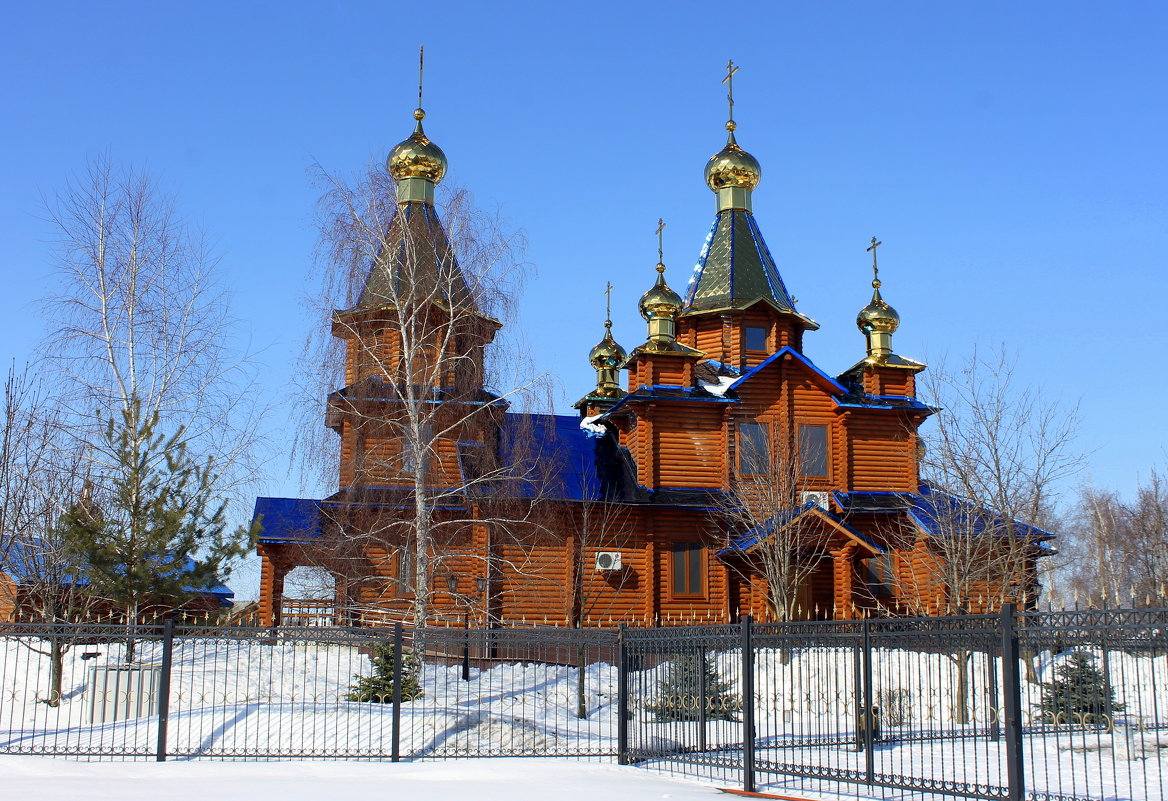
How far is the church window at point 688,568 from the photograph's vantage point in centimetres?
2595

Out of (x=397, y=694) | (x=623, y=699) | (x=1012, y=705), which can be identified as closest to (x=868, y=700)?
(x=1012, y=705)

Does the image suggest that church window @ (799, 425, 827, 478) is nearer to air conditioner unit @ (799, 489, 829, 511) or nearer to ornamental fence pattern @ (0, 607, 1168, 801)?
air conditioner unit @ (799, 489, 829, 511)

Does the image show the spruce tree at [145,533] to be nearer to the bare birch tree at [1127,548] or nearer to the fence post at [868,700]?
the fence post at [868,700]

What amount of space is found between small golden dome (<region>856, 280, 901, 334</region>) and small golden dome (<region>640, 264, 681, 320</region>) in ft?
16.6

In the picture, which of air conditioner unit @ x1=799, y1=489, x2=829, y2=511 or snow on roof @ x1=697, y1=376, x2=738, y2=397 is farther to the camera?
snow on roof @ x1=697, y1=376, x2=738, y2=397

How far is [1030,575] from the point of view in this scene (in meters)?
23.7

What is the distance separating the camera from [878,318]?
2911cm

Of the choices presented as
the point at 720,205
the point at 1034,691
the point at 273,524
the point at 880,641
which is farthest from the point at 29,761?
the point at 720,205

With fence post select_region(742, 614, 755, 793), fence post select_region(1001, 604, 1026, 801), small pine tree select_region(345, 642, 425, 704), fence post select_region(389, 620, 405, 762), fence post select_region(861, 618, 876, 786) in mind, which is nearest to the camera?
fence post select_region(1001, 604, 1026, 801)

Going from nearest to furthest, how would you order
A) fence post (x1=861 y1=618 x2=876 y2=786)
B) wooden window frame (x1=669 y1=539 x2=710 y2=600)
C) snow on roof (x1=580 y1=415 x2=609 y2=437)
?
fence post (x1=861 y1=618 x2=876 y2=786) < wooden window frame (x1=669 y1=539 x2=710 y2=600) < snow on roof (x1=580 y1=415 x2=609 y2=437)

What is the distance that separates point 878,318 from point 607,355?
31.8 feet

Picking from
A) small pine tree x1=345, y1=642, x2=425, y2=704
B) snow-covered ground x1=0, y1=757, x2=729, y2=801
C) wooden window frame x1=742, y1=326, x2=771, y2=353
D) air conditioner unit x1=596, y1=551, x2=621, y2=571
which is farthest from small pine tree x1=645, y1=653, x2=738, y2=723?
wooden window frame x1=742, y1=326, x2=771, y2=353

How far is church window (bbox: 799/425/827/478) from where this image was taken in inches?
1074

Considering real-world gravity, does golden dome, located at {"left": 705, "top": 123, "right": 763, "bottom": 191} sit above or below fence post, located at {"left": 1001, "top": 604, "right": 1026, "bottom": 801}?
above
